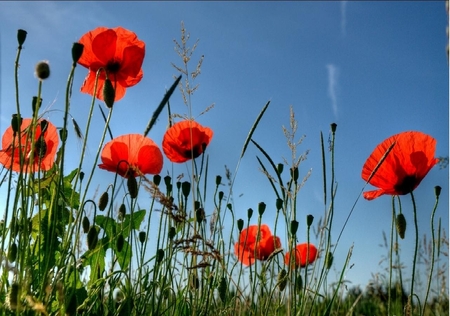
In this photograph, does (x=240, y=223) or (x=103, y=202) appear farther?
(x=240, y=223)

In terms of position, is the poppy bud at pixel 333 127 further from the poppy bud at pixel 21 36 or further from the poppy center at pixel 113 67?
the poppy bud at pixel 21 36

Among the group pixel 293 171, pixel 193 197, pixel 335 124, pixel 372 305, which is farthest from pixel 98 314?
pixel 372 305

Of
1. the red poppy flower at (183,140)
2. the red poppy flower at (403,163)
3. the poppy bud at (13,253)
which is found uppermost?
the red poppy flower at (183,140)

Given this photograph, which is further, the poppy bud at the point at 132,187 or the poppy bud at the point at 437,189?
the poppy bud at the point at 437,189

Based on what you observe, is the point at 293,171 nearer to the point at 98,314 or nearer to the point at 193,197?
the point at 193,197

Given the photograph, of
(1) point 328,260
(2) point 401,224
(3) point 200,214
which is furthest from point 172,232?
(2) point 401,224

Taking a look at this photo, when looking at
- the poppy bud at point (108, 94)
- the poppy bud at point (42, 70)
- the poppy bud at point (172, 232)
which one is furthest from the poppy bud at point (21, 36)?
the poppy bud at point (172, 232)

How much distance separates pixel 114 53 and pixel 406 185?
1.09m

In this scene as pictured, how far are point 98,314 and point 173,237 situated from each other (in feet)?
1.38

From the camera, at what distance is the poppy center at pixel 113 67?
6.12ft

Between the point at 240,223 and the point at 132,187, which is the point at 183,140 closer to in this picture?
the point at 240,223

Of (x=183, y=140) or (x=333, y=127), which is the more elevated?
(x=183, y=140)

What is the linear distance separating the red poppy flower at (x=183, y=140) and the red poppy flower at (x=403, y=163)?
70 cm

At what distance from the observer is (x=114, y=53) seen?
1865 millimetres
